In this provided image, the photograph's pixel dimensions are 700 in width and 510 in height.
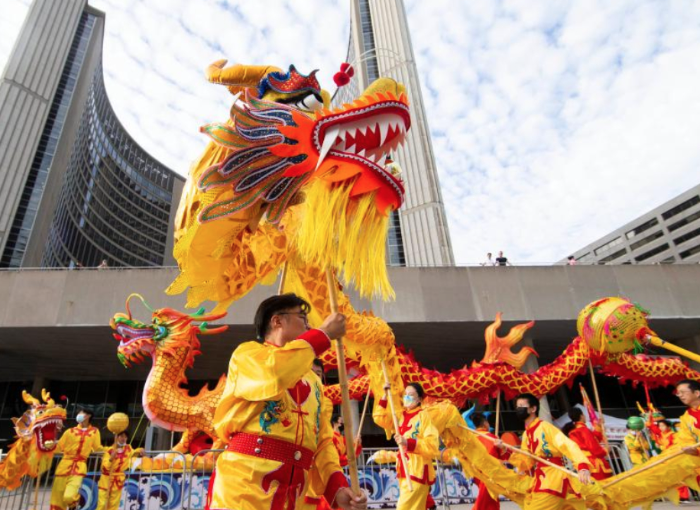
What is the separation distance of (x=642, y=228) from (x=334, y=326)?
64.5 metres

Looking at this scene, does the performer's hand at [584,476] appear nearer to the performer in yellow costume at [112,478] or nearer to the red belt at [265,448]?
the red belt at [265,448]

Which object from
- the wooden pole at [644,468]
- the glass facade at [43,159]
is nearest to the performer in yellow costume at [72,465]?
the wooden pole at [644,468]

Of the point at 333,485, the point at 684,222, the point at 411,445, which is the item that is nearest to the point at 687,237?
the point at 684,222

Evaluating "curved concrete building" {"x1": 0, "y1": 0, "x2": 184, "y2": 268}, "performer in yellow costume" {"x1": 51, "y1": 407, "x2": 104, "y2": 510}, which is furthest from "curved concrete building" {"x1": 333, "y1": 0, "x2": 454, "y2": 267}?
"curved concrete building" {"x1": 0, "y1": 0, "x2": 184, "y2": 268}

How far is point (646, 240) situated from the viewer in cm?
5438

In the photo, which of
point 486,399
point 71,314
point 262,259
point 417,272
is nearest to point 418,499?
point 262,259

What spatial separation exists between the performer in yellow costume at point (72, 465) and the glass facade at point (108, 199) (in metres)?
20.2

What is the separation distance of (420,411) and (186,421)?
377cm

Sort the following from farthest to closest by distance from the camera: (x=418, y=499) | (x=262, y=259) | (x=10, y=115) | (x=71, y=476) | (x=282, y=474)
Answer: (x=10, y=115) → (x=71, y=476) → (x=418, y=499) → (x=262, y=259) → (x=282, y=474)

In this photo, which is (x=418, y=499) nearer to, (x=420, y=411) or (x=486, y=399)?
(x=420, y=411)

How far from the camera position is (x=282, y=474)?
1.68 m

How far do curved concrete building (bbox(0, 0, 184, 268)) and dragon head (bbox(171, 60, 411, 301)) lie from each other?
16793 millimetres

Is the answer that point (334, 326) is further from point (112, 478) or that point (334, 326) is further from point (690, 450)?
point (112, 478)

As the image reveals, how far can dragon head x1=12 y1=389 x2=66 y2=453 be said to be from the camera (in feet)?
18.1
